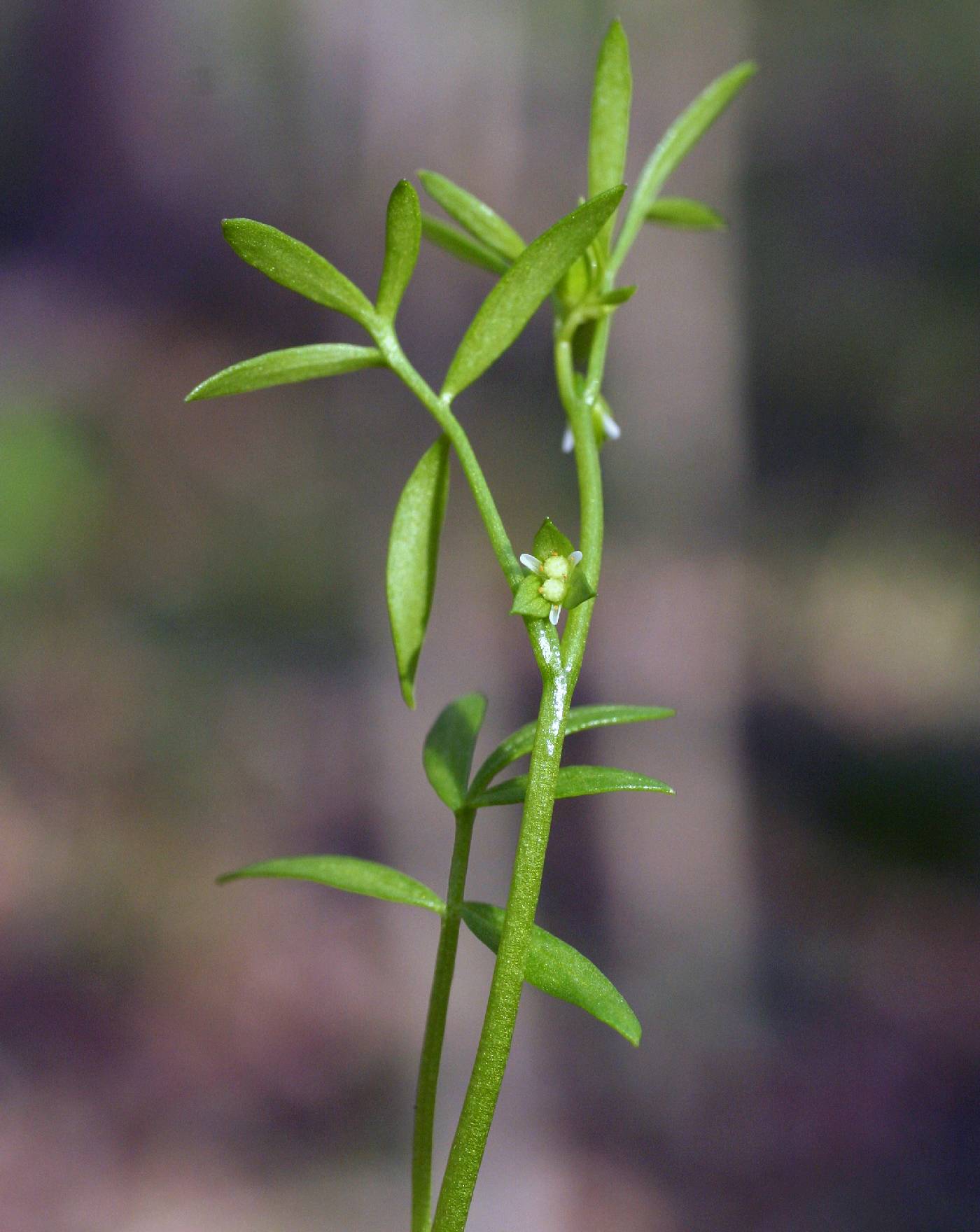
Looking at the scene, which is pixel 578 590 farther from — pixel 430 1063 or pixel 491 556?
pixel 491 556

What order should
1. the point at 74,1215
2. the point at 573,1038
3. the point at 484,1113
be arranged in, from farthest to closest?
the point at 573,1038, the point at 74,1215, the point at 484,1113

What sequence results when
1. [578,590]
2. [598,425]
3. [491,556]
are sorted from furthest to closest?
[491,556] → [598,425] → [578,590]

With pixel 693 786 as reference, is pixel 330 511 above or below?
above

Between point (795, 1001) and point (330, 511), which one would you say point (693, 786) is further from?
point (330, 511)

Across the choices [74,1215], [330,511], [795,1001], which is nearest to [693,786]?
[795,1001]

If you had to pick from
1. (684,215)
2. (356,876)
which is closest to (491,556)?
(684,215)

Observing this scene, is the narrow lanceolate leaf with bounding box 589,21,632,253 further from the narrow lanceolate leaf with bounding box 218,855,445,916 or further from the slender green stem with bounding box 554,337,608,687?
the narrow lanceolate leaf with bounding box 218,855,445,916

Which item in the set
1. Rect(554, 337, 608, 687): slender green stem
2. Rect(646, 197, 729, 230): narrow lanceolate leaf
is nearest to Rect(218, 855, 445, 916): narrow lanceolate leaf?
Rect(554, 337, 608, 687): slender green stem
